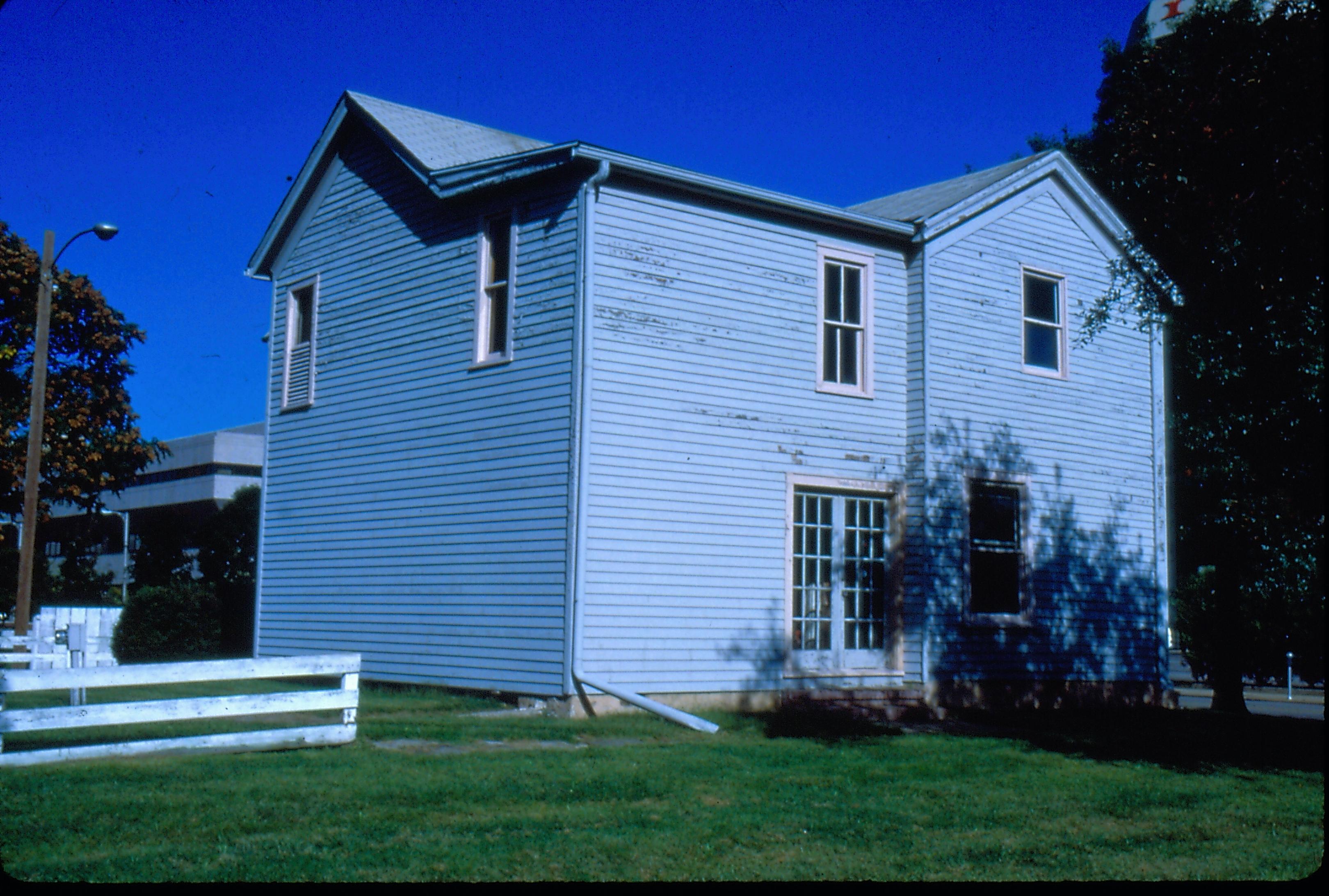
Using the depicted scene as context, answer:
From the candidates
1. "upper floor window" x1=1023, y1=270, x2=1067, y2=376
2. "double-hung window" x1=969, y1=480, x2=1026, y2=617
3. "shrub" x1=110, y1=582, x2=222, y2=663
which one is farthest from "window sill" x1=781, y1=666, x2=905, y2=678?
"shrub" x1=110, y1=582, x2=222, y2=663

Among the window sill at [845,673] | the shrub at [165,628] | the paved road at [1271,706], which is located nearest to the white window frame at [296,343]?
the shrub at [165,628]

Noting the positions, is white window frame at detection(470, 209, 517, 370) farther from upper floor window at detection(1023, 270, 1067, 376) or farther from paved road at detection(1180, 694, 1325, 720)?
paved road at detection(1180, 694, 1325, 720)

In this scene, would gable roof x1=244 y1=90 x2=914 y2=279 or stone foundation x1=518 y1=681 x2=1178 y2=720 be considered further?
gable roof x1=244 y1=90 x2=914 y2=279

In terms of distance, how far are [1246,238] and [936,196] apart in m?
8.41

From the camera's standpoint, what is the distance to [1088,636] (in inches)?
731

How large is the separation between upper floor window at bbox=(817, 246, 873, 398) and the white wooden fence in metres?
8.14

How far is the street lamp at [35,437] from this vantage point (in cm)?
2386

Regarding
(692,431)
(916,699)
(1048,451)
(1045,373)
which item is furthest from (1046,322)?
(692,431)

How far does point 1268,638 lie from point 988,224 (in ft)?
45.5

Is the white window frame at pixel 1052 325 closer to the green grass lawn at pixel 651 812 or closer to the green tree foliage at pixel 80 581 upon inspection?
the green grass lawn at pixel 651 812

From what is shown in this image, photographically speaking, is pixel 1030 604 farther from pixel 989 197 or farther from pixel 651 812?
pixel 651 812

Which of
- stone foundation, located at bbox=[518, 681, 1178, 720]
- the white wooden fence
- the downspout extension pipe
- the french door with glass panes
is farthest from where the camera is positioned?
the french door with glass panes

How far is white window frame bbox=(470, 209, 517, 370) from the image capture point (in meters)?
15.4

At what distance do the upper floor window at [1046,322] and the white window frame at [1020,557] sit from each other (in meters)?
1.88
